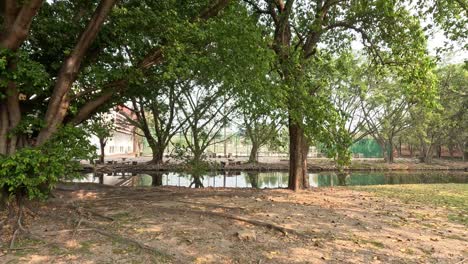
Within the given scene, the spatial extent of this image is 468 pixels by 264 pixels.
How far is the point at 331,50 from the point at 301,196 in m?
5.79

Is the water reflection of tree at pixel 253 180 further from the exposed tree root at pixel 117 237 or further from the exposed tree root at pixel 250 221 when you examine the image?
the exposed tree root at pixel 117 237

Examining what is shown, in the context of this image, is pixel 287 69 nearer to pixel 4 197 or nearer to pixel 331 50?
pixel 331 50

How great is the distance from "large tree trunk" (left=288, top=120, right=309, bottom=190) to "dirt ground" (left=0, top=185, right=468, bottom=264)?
8.58 feet

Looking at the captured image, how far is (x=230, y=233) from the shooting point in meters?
5.65

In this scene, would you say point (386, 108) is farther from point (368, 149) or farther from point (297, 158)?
point (297, 158)

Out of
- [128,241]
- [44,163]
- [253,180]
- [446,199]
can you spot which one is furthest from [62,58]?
[253,180]

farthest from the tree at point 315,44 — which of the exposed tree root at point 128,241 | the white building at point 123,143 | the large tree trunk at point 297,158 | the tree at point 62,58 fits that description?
the white building at point 123,143

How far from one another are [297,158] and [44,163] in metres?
7.37

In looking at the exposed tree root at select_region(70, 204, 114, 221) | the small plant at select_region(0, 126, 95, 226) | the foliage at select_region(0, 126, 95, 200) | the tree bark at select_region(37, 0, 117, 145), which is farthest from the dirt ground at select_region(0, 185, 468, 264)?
the tree bark at select_region(37, 0, 117, 145)

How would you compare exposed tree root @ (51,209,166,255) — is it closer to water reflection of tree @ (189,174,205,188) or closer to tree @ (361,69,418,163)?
water reflection of tree @ (189,174,205,188)

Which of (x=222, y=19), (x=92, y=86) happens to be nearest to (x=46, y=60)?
(x=92, y=86)

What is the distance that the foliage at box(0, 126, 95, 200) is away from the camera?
202 inches

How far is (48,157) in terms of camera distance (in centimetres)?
538

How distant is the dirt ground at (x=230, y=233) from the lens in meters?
4.73
